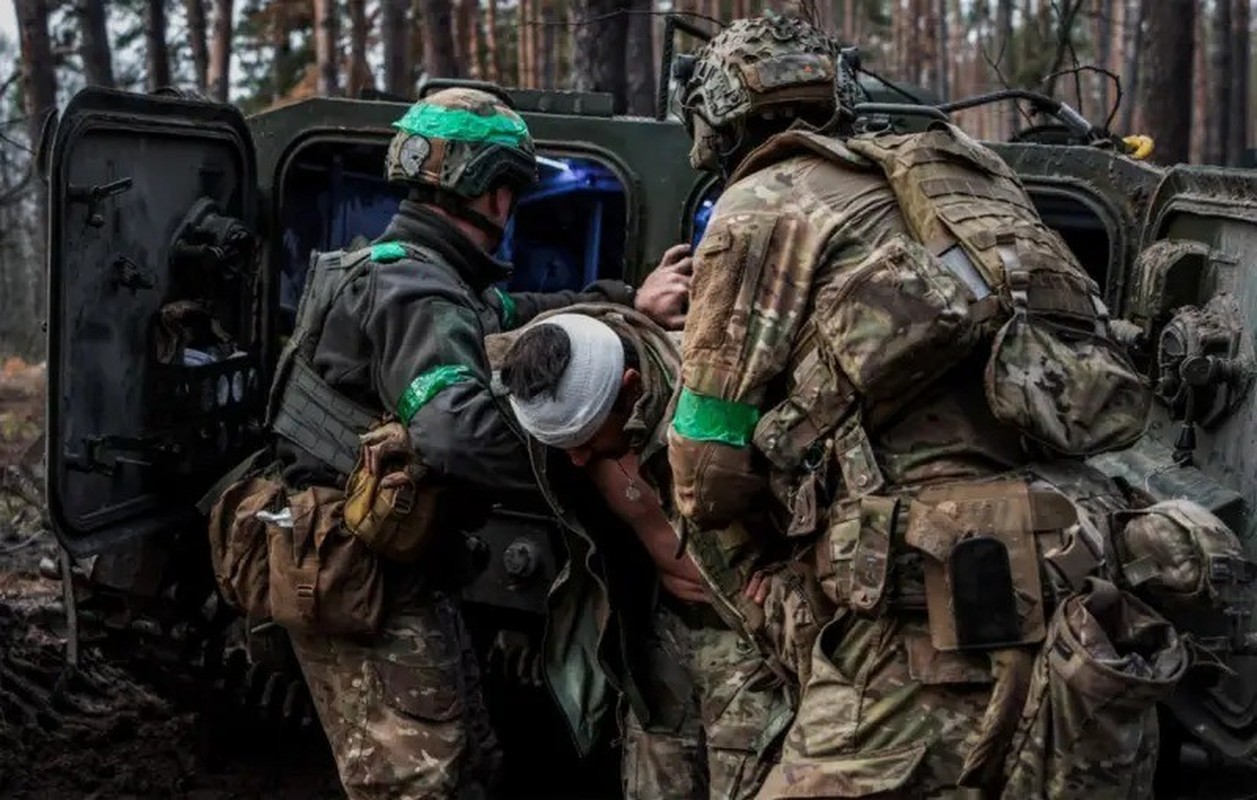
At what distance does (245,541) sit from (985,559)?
6.95ft

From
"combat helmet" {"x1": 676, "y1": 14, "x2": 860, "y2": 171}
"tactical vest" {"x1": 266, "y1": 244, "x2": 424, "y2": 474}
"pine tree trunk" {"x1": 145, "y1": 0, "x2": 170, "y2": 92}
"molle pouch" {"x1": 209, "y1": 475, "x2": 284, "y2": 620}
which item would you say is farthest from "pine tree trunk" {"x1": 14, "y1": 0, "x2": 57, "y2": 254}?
"combat helmet" {"x1": 676, "y1": 14, "x2": 860, "y2": 171}

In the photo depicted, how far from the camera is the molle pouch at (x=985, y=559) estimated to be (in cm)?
283

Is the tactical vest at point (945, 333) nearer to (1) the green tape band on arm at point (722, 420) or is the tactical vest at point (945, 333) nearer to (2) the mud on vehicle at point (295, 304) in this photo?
(1) the green tape band on arm at point (722, 420)

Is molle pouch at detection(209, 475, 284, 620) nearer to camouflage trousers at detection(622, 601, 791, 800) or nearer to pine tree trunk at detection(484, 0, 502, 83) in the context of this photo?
camouflage trousers at detection(622, 601, 791, 800)

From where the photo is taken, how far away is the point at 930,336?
2830 mm

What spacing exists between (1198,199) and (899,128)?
3.37 feet

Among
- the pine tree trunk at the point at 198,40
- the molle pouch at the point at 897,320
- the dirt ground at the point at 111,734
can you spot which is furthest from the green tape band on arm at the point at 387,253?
the pine tree trunk at the point at 198,40

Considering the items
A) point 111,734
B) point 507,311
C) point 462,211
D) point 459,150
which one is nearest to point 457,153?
point 459,150

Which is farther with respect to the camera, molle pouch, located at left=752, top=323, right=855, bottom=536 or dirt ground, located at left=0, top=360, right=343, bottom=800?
dirt ground, located at left=0, top=360, right=343, bottom=800

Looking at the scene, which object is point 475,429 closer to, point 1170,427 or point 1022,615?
point 1022,615

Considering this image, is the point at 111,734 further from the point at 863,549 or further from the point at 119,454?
the point at 863,549

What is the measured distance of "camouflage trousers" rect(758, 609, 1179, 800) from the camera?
109 inches

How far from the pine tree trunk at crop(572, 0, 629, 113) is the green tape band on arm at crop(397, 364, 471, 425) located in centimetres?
612

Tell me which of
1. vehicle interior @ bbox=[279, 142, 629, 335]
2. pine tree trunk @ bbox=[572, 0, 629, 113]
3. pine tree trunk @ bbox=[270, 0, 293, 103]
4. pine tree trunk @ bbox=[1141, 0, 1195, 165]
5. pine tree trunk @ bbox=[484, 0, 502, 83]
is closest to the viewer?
vehicle interior @ bbox=[279, 142, 629, 335]
